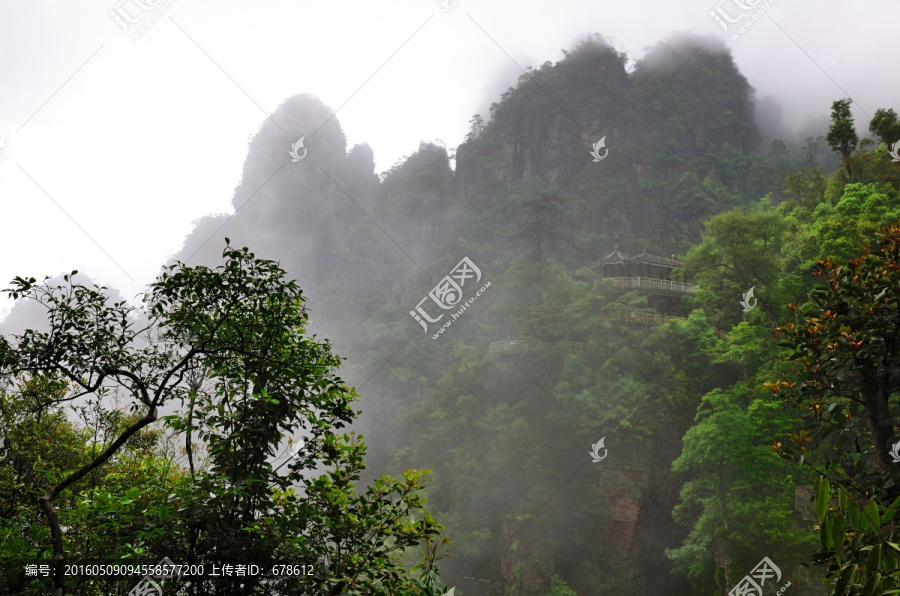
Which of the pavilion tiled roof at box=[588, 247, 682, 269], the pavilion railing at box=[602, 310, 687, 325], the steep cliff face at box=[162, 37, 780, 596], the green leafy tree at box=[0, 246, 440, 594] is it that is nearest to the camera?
the green leafy tree at box=[0, 246, 440, 594]

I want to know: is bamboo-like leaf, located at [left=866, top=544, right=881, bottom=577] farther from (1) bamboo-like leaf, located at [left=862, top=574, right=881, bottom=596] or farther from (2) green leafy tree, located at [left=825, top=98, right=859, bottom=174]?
(2) green leafy tree, located at [left=825, top=98, right=859, bottom=174]

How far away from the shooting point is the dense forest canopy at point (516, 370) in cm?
269

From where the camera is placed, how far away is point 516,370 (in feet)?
60.6

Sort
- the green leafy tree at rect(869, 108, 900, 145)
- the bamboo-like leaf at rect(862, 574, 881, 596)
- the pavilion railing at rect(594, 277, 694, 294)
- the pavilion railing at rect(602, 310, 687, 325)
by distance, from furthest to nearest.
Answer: the pavilion railing at rect(594, 277, 694, 294) < the pavilion railing at rect(602, 310, 687, 325) < the green leafy tree at rect(869, 108, 900, 145) < the bamboo-like leaf at rect(862, 574, 881, 596)

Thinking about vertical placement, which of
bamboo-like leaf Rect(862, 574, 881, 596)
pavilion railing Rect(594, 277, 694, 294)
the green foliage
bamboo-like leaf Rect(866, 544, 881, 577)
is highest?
the green foliage

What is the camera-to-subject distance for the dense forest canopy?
8.82ft

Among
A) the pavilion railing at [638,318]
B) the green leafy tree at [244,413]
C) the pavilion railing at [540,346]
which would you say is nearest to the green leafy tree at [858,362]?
the green leafy tree at [244,413]

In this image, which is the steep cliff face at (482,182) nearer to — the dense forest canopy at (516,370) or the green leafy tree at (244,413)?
the dense forest canopy at (516,370)

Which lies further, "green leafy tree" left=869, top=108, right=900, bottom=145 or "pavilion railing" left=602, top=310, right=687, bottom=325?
"pavilion railing" left=602, top=310, right=687, bottom=325

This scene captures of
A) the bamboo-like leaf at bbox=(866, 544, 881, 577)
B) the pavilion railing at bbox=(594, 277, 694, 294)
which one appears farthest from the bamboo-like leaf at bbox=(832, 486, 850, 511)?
the pavilion railing at bbox=(594, 277, 694, 294)

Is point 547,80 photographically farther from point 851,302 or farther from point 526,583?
point 851,302

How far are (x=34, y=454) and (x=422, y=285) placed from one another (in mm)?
24080

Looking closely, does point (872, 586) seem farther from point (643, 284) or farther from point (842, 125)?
point (643, 284)

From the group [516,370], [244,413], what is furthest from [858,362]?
[516,370]
